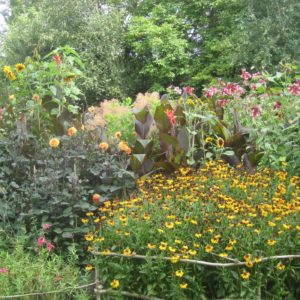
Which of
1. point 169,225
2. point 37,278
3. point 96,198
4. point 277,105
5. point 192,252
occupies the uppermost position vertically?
point 277,105

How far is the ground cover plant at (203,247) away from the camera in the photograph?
2.49 metres

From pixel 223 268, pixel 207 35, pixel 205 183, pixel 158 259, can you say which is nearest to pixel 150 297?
pixel 158 259

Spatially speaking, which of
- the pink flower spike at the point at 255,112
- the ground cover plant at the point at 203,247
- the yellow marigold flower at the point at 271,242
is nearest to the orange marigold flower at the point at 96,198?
the ground cover plant at the point at 203,247

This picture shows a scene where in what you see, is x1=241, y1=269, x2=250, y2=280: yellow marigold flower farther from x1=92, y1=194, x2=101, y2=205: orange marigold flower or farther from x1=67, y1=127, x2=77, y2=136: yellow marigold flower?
x1=67, y1=127, x2=77, y2=136: yellow marigold flower

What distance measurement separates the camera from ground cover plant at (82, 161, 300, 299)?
2.49 meters

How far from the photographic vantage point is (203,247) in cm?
258

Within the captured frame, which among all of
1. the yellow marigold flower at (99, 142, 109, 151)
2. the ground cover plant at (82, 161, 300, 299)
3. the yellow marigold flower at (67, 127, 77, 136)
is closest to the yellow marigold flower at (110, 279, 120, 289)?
the ground cover plant at (82, 161, 300, 299)

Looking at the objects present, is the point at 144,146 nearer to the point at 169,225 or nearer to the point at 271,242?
the point at 169,225

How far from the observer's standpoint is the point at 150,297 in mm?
2586

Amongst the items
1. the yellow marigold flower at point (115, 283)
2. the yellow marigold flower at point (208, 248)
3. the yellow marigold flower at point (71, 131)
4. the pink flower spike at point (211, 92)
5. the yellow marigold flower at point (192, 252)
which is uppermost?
the pink flower spike at point (211, 92)

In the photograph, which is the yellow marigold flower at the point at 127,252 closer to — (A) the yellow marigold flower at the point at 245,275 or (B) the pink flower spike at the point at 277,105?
(A) the yellow marigold flower at the point at 245,275

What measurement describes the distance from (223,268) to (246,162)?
191 cm

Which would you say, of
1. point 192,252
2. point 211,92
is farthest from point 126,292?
point 211,92

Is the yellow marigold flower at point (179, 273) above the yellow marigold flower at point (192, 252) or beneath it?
beneath
